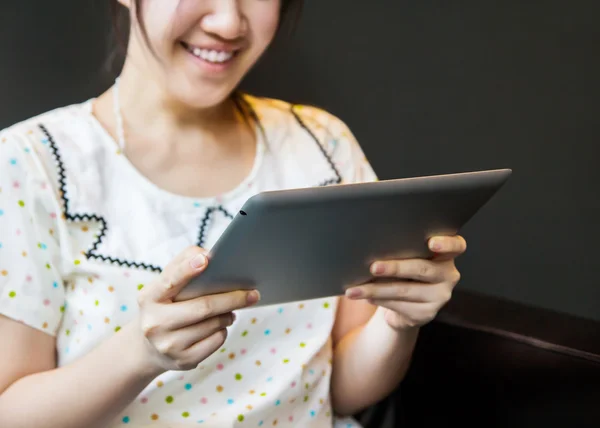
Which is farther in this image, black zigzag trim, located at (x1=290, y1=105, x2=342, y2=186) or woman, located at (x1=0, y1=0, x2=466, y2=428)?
black zigzag trim, located at (x1=290, y1=105, x2=342, y2=186)

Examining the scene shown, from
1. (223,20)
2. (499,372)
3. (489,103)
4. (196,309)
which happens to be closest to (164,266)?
(196,309)

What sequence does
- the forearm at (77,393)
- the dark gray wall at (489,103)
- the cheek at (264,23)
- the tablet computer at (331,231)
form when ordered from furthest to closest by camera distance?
the dark gray wall at (489,103) → the cheek at (264,23) → the forearm at (77,393) → the tablet computer at (331,231)

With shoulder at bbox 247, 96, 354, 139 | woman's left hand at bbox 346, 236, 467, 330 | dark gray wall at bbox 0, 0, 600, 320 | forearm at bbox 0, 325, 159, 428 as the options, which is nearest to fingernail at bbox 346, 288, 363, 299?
woman's left hand at bbox 346, 236, 467, 330

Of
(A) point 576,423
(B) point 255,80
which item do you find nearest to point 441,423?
(A) point 576,423

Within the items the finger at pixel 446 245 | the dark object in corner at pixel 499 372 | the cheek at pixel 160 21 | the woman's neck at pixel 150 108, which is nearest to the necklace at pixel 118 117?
the woman's neck at pixel 150 108

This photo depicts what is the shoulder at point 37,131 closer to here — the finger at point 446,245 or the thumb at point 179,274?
the thumb at point 179,274

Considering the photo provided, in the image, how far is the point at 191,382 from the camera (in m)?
0.76

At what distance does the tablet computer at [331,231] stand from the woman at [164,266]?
19 mm

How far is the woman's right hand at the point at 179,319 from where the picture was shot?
56 cm

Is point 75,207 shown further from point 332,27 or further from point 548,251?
point 548,251

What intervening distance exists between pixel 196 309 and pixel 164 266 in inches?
A: 6.7

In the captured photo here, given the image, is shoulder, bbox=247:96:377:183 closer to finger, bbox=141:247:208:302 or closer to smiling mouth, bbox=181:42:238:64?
smiling mouth, bbox=181:42:238:64

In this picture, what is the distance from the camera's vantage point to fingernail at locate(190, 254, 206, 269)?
1.76 feet

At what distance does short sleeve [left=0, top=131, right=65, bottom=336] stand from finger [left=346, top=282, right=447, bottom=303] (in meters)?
0.31
